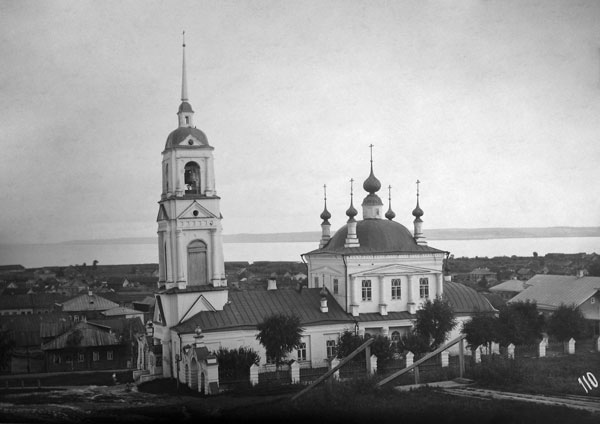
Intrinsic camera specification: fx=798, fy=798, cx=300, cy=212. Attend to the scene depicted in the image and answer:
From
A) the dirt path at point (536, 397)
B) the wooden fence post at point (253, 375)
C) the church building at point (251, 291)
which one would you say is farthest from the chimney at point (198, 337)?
the dirt path at point (536, 397)

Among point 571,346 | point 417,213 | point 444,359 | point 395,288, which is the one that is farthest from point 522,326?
point 417,213

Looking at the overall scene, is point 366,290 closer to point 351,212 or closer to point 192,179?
point 351,212

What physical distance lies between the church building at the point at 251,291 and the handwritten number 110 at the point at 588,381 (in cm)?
424

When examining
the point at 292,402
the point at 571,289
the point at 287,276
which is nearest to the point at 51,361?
the point at 292,402

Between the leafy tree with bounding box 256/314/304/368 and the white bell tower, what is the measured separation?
132 cm

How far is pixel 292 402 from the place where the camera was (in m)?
9.72

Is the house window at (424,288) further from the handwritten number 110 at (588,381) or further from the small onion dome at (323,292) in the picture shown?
the handwritten number 110 at (588,381)

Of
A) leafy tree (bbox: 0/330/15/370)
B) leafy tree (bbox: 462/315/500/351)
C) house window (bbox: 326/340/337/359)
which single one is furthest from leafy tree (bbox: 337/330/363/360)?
leafy tree (bbox: 0/330/15/370)

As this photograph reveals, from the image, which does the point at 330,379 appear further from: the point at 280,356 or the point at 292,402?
the point at 280,356

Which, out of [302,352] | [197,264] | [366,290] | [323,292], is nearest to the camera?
[197,264]

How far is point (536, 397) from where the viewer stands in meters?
9.54

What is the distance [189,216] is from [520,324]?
5701mm

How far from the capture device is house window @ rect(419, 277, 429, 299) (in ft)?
48.7

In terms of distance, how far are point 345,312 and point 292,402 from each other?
4665mm
